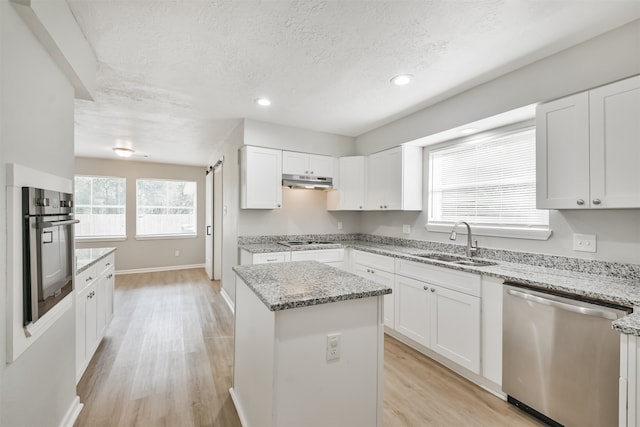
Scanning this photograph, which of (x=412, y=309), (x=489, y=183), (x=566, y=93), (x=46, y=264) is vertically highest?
(x=566, y=93)

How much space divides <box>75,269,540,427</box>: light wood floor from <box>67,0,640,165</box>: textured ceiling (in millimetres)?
2549

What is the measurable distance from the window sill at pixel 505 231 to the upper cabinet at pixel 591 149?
33 centimetres

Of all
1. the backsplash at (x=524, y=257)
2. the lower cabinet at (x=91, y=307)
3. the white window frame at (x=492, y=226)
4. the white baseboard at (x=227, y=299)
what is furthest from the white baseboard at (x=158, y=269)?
the white window frame at (x=492, y=226)

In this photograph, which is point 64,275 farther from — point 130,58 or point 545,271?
point 545,271

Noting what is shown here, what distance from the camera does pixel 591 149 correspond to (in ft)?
5.97

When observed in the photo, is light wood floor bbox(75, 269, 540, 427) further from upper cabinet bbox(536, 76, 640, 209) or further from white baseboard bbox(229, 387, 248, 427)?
upper cabinet bbox(536, 76, 640, 209)

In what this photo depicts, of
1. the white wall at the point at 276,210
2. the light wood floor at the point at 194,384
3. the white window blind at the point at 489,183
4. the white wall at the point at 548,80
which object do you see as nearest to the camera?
the white wall at the point at 548,80

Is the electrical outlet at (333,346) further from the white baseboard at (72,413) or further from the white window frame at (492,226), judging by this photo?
the white window frame at (492,226)

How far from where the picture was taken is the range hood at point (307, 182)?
377 cm

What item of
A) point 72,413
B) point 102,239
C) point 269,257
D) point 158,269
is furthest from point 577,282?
point 102,239

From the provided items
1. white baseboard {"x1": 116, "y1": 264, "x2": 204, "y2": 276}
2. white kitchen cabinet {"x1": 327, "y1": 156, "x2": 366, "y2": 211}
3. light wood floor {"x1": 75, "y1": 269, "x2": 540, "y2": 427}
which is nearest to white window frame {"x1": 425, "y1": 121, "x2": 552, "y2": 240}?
white kitchen cabinet {"x1": 327, "y1": 156, "x2": 366, "y2": 211}

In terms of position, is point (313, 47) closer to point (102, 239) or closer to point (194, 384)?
point (194, 384)

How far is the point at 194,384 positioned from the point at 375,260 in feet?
7.01

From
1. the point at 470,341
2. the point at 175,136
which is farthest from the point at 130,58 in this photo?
the point at 470,341
